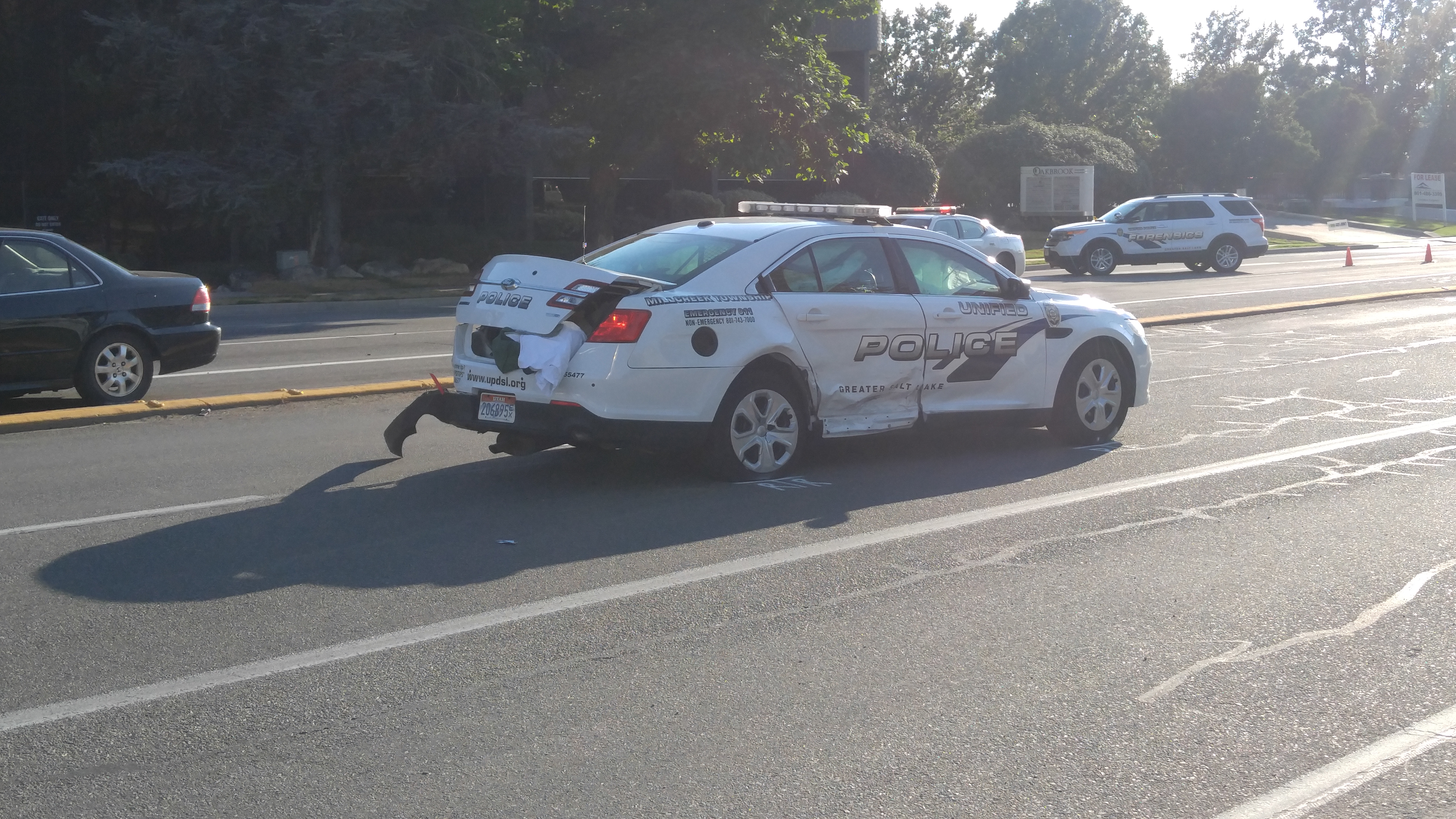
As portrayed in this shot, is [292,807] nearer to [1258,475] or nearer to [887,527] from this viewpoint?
[887,527]

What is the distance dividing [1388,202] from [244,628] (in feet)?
307

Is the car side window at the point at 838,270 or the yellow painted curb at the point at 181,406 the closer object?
the car side window at the point at 838,270

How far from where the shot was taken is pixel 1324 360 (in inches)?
574

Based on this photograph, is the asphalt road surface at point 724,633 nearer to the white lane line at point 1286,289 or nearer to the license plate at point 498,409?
the license plate at point 498,409

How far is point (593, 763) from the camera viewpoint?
429 cm

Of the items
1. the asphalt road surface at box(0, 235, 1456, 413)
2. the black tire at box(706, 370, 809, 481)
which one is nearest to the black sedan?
the asphalt road surface at box(0, 235, 1456, 413)

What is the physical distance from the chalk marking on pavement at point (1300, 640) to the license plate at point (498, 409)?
4088mm

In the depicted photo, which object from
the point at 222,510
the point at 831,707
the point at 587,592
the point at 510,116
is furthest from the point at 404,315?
the point at 831,707

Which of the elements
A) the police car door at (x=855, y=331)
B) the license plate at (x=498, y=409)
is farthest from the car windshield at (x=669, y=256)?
the license plate at (x=498, y=409)

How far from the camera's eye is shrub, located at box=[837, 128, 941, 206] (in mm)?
45250

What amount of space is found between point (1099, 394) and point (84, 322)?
25.8ft

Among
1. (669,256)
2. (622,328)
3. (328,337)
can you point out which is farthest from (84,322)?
(328,337)

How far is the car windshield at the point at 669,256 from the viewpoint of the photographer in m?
8.22

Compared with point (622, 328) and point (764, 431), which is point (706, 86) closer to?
point (764, 431)
